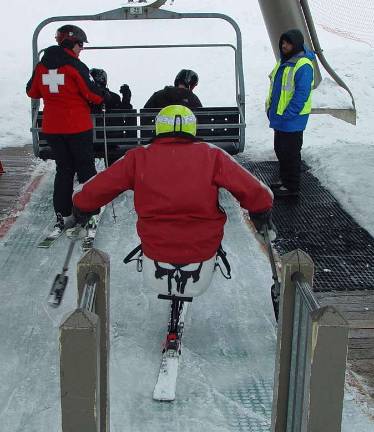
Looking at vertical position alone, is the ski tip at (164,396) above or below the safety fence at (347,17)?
below

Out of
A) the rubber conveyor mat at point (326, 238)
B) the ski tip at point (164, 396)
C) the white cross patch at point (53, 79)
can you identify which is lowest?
the rubber conveyor mat at point (326, 238)

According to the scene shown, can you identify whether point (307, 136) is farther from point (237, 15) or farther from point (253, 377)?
point (237, 15)

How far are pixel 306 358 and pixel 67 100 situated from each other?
351cm

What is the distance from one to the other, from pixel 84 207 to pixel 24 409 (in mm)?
1078

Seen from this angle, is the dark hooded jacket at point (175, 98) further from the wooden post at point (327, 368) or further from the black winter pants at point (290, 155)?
the wooden post at point (327, 368)

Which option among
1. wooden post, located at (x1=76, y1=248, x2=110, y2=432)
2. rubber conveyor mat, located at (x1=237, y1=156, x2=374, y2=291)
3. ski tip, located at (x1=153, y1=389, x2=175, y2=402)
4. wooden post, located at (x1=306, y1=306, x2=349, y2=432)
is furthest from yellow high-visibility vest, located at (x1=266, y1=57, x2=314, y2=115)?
wooden post, located at (x1=306, y1=306, x2=349, y2=432)

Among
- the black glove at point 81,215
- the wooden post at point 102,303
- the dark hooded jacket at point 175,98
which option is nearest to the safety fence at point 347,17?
the dark hooded jacket at point 175,98

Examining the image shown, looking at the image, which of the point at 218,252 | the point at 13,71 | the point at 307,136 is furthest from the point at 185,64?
the point at 218,252

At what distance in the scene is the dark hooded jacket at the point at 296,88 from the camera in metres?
6.16

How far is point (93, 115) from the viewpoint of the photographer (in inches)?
259

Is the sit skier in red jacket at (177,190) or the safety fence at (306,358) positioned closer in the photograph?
the safety fence at (306,358)

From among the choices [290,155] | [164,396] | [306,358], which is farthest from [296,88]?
[306,358]

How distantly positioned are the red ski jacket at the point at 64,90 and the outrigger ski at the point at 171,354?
6.84 ft

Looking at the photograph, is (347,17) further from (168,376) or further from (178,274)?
(168,376)
